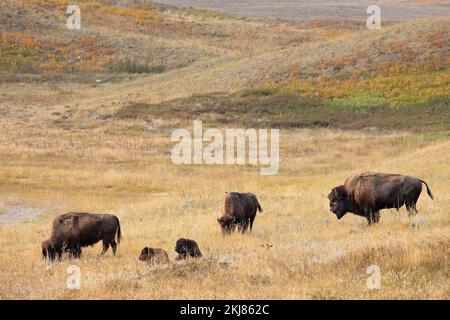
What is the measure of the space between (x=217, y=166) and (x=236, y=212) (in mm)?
22361

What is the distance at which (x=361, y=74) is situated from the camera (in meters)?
71.0

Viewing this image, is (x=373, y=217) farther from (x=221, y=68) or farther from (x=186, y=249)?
(x=221, y=68)

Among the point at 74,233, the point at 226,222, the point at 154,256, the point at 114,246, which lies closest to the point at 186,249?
the point at 154,256

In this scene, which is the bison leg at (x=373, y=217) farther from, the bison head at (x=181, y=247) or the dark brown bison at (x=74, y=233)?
the dark brown bison at (x=74, y=233)

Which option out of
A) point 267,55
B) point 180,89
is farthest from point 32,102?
point 267,55

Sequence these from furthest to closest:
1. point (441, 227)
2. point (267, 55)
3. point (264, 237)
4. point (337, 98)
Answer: point (267, 55) → point (337, 98) → point (264, 237) → point (441, 227)

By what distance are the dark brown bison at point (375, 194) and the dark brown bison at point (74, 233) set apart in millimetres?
5630

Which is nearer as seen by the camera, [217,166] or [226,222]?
[226,222]

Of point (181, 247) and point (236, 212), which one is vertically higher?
point (181, 247)

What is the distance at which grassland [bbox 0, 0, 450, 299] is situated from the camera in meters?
13.6

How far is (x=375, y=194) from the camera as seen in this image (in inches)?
725

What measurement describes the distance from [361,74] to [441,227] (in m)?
55.5

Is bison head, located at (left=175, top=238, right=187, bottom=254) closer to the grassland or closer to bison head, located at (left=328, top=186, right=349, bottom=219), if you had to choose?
the grassland
